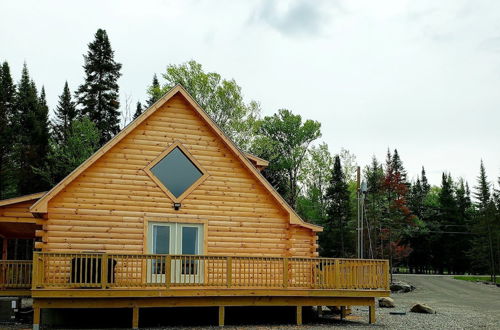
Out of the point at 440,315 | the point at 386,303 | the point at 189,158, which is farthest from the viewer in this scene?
the point at 386,303

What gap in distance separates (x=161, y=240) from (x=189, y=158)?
9.50 ft

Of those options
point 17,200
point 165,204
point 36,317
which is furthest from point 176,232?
point 17,200

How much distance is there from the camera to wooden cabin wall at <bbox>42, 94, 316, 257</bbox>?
18.5 metres

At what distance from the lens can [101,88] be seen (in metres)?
49.6

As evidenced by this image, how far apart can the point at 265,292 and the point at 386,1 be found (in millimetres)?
11966

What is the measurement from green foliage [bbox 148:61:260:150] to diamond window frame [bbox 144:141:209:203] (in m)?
25.4

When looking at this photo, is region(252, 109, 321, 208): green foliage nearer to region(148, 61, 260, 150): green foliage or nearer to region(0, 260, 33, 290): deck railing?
region(148, 61, 260, 150): green foliage

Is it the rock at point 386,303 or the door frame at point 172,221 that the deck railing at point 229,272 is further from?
the rock at point 386,303

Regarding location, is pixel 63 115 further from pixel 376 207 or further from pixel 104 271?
pixel 104 271

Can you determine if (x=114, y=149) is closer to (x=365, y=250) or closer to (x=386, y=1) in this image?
(x=386, y=1)

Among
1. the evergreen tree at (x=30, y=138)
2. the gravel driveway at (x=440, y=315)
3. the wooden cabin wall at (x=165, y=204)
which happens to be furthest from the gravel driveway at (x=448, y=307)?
the evergreen tree at (x=30, y=138)

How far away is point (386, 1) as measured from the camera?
22.4m

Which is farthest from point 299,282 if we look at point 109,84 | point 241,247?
point 109,84

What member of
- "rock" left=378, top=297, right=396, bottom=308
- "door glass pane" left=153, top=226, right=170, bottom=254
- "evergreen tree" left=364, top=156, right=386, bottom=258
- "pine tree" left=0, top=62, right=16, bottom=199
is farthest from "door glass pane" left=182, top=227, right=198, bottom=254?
"pine tree" left=0, top=62, right=16, bottom=199
